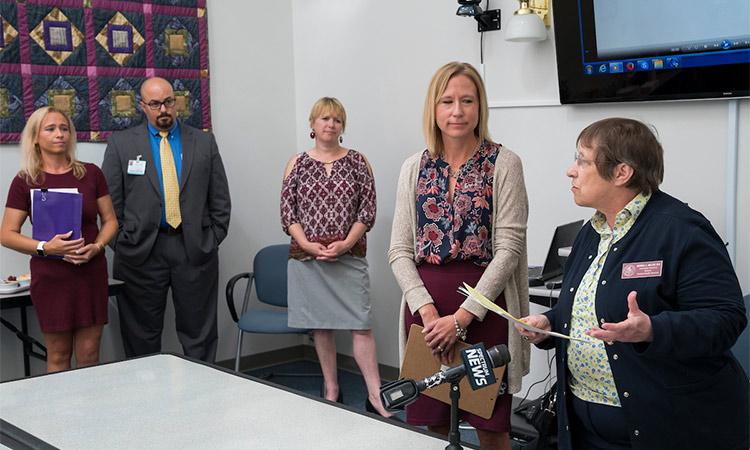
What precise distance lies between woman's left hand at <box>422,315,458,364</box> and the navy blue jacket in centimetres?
73

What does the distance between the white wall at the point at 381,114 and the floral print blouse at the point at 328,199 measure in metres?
0.67

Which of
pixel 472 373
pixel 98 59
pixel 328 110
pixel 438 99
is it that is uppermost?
pixel 98 59

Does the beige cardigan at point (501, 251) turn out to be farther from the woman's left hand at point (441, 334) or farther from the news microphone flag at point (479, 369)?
the news microphone flag at point (479, 369)

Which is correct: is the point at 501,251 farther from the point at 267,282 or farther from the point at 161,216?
the point at 267,282

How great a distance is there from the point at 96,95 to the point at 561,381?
3625 millimetres

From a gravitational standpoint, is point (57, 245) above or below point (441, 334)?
above

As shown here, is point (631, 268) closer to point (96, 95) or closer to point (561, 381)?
point (561, 381)

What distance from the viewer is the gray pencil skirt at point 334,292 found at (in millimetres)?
4316

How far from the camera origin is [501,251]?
2609 mm

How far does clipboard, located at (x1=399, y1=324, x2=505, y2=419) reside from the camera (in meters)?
2.55

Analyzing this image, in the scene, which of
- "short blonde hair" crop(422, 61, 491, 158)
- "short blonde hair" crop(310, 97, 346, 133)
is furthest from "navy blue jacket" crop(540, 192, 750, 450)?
"short blonde hair" crop(310, 97, 346, 133)

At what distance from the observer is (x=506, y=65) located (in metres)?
4.25

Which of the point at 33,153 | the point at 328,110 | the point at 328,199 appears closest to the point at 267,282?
the point at 328,199

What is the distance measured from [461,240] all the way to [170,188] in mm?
2387
